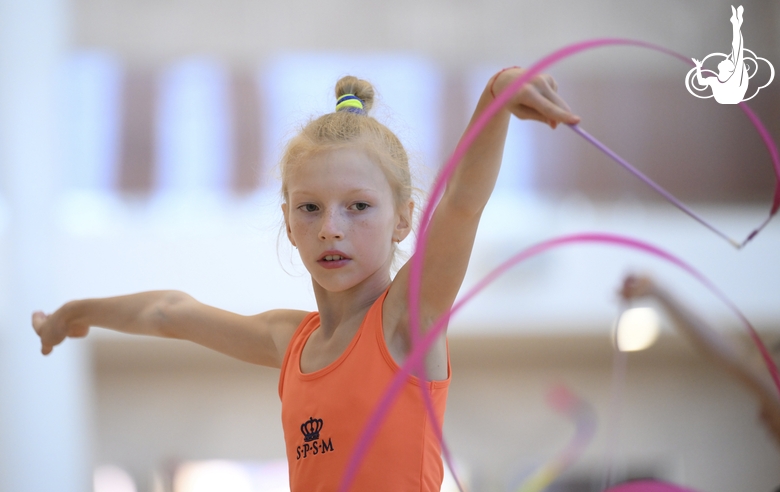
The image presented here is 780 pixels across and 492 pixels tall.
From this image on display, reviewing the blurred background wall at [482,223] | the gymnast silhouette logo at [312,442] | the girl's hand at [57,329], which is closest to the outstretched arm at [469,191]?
the gymnast silhouette logo at [312,442]

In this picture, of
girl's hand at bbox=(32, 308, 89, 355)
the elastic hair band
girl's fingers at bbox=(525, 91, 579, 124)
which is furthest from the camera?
girl's hand at bbox=(32, 308, 89, 355)

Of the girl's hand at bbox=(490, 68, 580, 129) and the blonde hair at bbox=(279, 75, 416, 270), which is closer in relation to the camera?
the girl's hand at bbox=(490, 68, 580, 129)

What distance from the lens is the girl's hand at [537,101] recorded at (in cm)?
54

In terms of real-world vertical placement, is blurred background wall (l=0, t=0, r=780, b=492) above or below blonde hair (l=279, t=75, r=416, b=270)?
above

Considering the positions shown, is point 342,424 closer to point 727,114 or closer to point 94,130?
point 94,130

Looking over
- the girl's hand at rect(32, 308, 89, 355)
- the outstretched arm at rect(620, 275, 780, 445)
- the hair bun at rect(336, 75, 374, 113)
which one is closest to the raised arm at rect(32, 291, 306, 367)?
the girl's hand at rect(32, 308, 89, 355)

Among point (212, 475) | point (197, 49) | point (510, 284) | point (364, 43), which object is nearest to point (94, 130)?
point (197, 49)

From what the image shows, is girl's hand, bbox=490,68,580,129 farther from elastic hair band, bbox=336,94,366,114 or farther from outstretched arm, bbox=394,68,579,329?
elastic hair band, bbox=336,94,366,114

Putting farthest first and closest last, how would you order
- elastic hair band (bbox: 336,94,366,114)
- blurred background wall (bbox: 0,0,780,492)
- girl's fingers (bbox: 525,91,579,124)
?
1. blurred background wall (bbox: 0,0,780,492)
2. elastic hair band (bbox: 336,94,366,114)
3. girl's fingers (bbox: 525,91,579,124)

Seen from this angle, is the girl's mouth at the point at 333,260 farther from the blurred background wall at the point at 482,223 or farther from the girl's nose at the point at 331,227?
the blurred background wall at the point at 482,223

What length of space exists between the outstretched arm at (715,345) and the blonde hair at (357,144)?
0.76ft

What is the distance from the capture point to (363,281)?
2.36 feet

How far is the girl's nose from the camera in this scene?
2.20 feet

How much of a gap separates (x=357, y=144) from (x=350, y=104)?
0.27 ft
